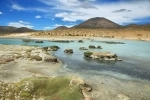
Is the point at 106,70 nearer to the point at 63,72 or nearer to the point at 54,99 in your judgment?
the point at 63,72

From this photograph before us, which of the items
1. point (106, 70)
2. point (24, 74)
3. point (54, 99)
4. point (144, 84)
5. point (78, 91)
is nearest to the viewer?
point (54, 99)

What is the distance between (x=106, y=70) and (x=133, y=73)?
4797 mm

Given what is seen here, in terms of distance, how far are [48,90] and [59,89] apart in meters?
1.26

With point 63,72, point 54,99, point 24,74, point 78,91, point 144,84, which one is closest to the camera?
point 54,99

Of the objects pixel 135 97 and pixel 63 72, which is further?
pixel 63 72

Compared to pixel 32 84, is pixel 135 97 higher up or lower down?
lower down

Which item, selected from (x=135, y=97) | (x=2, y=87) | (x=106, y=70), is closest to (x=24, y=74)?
(x=2, y=87)

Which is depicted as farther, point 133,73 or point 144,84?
point 133,73

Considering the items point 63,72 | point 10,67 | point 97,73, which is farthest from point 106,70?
point 10,67

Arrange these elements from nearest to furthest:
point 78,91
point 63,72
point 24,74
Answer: point 78,91
point 24,74
point 63,72

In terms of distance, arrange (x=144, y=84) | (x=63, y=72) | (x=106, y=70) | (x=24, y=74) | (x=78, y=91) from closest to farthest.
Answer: (x=78, y=91)
(x=144, y=84)
(x=24, y=74)
(x=63, y=72)
(x=106, y=70)

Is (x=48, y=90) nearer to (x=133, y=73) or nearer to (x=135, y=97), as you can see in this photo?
(x=135, y=97)

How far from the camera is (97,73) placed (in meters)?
35.5

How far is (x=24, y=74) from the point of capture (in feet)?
107
